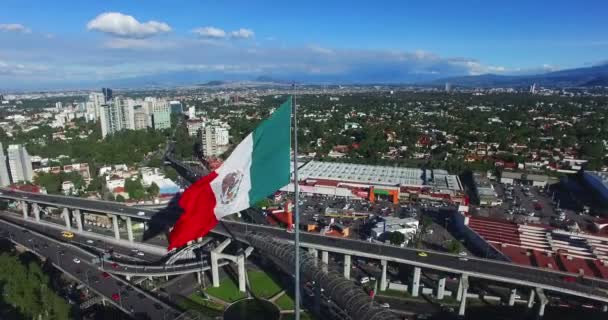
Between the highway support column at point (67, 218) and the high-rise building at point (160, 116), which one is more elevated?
the high-rise building at point (160, 116)

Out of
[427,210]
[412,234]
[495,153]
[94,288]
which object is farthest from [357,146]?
[94,288]

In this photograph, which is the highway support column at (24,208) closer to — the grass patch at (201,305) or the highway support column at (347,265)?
Result: the grass patch at (201,305)

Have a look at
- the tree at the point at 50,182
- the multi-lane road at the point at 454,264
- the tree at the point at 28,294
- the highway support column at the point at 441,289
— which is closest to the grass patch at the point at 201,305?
the multi-lane road at the point at 454,264

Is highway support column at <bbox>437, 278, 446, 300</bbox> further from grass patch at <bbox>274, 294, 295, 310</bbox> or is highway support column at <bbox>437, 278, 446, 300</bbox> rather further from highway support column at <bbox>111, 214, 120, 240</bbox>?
highway support column at <bbox>111, 214, 120, 240</bbox>

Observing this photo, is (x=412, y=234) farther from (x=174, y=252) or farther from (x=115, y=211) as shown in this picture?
(x=115, y=211)

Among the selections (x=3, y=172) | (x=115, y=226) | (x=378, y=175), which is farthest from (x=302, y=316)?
(x=3, y=172)

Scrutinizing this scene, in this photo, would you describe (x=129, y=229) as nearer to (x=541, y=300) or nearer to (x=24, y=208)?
(x=24, y=208)

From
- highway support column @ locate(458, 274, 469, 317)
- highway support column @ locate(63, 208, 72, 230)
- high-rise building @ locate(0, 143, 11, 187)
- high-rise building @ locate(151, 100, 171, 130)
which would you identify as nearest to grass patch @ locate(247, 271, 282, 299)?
highway support column @ locate(458, 274, 469, 317)
